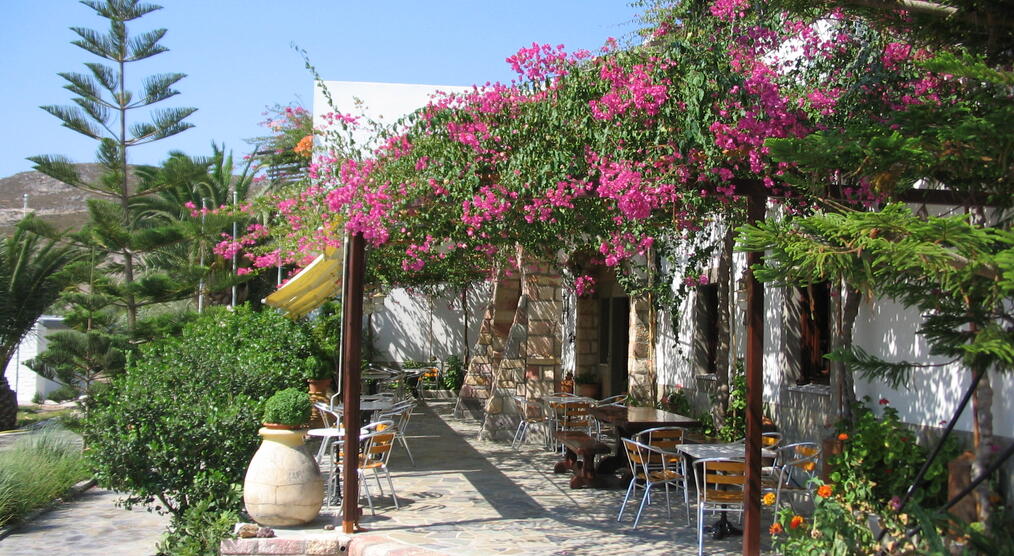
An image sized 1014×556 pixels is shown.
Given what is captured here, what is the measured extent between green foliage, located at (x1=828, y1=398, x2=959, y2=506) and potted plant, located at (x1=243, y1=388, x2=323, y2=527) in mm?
3910

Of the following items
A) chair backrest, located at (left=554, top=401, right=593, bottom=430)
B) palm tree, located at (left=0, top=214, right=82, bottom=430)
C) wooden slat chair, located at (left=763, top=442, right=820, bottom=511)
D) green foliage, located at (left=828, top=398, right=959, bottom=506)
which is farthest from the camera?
palm tree, located at (left=0, top=214, right=82, bottom=430)

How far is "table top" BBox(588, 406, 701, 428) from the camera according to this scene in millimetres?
A: 8133

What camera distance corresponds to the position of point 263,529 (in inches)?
247

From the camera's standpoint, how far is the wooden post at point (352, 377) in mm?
6367

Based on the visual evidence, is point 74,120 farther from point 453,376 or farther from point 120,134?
point 453,376

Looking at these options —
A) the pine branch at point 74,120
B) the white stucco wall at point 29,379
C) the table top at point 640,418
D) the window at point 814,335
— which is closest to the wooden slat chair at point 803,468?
the table top at point 640,418

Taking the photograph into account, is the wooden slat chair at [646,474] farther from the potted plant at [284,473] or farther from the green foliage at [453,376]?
the green foliage at [453,376]

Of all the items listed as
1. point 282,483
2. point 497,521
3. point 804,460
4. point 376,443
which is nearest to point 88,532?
point 282,483

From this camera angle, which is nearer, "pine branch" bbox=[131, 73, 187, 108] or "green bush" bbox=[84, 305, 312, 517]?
"green bush" bbox=[84, 305, 312, 517]

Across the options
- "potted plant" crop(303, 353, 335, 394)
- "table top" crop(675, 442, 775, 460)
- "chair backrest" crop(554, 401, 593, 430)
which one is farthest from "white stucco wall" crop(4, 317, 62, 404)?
"table top" crop(675, 442, 775, 460)

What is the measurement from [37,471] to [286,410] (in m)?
3.69

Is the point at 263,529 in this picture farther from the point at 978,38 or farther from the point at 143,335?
the point at 143,335

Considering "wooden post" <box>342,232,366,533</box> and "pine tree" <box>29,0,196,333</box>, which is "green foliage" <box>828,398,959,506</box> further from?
"pine tree" <box>29,0,196,333</box>

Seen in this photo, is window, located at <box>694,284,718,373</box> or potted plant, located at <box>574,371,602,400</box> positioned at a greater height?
window, located at <box>694,284,718,373</box>
